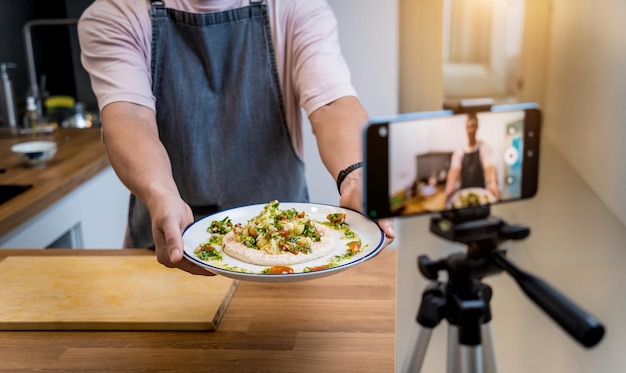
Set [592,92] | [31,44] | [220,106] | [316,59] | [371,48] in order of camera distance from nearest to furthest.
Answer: [316,59] → [220,106] → [371,48] → [31,44] → [592,92]

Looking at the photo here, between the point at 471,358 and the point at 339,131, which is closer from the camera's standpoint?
the point at 471,358

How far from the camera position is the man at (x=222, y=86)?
1.33 meters

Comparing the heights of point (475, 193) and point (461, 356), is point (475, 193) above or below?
above

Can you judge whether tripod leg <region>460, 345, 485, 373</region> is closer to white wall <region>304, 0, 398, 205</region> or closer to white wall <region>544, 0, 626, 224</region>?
white wall <region>304, 0, 398, 205</region>

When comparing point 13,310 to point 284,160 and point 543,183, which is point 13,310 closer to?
point 284,160

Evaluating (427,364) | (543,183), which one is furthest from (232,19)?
(543,183)

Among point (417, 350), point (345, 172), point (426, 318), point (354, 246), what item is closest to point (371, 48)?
point (345, 172)

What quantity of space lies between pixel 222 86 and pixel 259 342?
72 centimetres

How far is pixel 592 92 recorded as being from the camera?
14.0ft

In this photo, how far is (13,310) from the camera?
1061 millimetres

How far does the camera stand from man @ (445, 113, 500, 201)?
0.58 metres

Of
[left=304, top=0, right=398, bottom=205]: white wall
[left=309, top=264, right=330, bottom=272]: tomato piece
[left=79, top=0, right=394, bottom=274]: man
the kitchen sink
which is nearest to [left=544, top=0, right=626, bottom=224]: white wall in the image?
[left=304, top=0, right=398, bottom=205]: white wall

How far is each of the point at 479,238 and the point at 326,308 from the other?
478mm

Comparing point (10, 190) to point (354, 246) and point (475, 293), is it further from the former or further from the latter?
point (475, 293)
